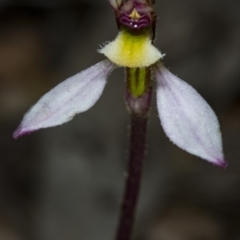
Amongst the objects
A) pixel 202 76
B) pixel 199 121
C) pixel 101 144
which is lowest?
pixel 101 144

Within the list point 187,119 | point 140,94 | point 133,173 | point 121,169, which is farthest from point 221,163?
point 121,169

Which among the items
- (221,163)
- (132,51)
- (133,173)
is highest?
(132,51)

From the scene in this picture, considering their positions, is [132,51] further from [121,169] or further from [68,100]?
[121,169]

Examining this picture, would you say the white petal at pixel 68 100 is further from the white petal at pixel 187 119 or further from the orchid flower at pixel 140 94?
the white petal at pixel 187 119

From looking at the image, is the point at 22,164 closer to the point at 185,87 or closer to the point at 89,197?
the point at 89,197

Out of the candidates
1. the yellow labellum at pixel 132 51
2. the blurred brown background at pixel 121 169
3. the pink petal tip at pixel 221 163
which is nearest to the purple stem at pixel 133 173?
the yellow labellum at pixel 132 51

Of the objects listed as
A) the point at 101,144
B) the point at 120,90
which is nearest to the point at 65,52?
the point at 120,90
